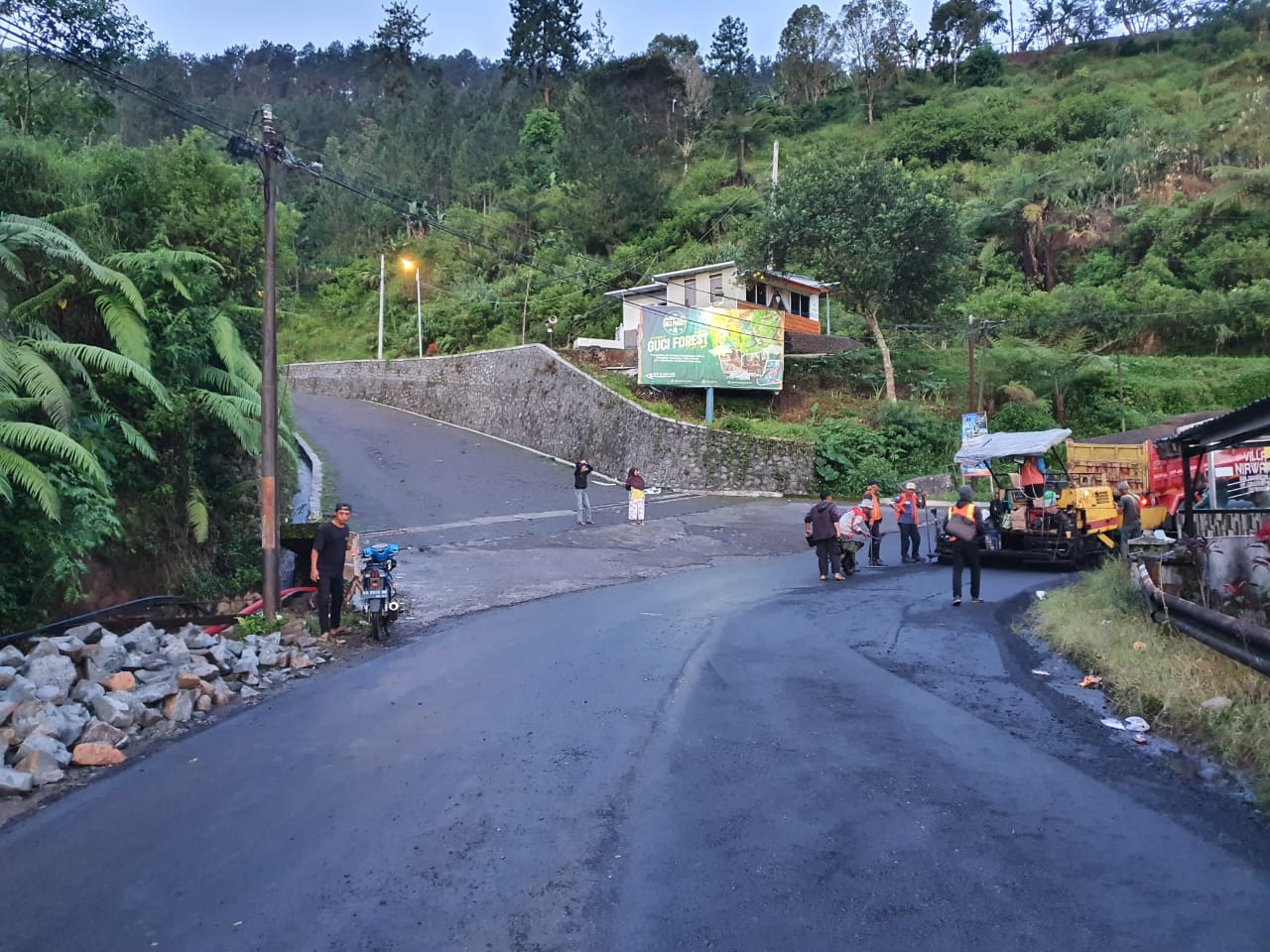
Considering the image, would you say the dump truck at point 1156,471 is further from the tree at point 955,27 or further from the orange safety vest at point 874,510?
the tree at point 955,27

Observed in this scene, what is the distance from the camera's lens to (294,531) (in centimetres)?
1398

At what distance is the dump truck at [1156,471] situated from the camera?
17094 millimetres

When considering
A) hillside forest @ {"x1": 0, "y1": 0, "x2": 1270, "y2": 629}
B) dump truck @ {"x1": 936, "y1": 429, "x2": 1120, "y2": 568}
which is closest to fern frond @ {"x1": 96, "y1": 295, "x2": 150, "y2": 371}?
hillside forest @ {"x1": 0, "y1": 0, "x2": 1270, "y2": 629}

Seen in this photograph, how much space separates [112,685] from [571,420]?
26.8 meters

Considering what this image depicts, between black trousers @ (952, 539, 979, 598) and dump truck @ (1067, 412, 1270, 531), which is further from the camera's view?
dump truck @ (1067, 412, 1270, 531)

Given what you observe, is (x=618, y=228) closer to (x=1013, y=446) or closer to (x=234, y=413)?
(x=1013, y=446)

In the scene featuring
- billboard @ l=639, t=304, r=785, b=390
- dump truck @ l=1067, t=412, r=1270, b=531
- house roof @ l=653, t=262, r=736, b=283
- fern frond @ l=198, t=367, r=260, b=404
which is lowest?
dump truck @ l=1067, t=412, r=1270, b=531

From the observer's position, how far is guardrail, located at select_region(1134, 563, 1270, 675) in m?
6.54

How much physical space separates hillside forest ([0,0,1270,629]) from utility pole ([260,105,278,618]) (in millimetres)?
882

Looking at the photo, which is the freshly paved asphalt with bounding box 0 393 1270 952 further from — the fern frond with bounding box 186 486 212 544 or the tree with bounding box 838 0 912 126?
the tree with bounding box 838 0 912 126

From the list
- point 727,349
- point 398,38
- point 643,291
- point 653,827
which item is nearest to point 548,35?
point 398,38

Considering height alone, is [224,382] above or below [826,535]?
above

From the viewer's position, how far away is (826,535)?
613 inches

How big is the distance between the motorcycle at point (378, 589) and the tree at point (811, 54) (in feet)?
274
